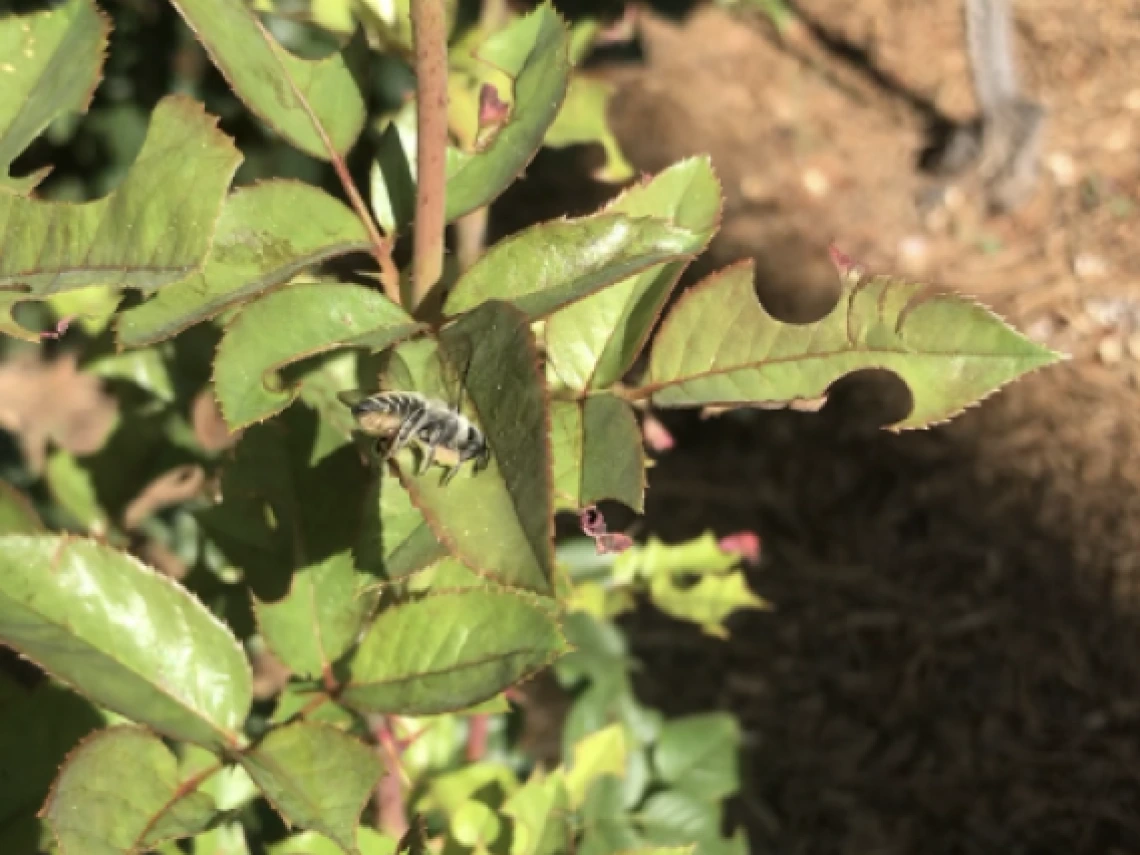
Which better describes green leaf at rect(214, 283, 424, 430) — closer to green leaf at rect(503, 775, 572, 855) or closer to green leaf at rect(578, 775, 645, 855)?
green leaf at rect(503, 775, 572, 855)

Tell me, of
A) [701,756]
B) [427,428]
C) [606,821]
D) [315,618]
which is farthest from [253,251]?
[701,756]

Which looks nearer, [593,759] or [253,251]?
[253,251]

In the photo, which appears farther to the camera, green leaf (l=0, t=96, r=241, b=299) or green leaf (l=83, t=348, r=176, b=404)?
green leaf (l=83, t=348, r=176, b=404)

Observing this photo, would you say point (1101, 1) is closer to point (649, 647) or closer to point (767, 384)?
point (649, 647)

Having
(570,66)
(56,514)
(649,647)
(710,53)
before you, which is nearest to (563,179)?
(710,53)

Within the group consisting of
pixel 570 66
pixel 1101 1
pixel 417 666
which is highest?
pixel 570 66

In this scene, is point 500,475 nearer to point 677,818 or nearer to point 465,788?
point 465,788

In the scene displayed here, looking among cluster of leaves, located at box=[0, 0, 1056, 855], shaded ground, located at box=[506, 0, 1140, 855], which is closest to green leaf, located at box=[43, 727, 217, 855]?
cluster of leaves, located at box=[0, 0, 1056, 855]
